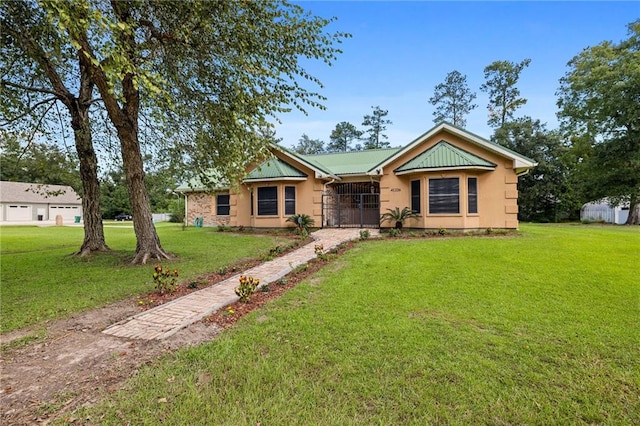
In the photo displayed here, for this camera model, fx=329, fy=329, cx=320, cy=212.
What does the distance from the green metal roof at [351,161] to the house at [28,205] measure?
109ft

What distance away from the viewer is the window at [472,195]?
47.4 ft

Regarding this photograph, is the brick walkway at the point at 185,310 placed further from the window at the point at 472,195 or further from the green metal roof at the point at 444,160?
the window at the point at 472,195

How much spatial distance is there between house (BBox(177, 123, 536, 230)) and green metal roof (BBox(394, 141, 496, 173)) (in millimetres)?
39

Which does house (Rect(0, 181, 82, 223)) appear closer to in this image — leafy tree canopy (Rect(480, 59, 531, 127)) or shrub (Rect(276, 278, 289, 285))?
shrub (Rect(276, 278, 289, 285))

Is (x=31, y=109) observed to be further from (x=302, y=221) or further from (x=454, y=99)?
(x=454, y=99)

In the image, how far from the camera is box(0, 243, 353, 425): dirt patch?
300 cm

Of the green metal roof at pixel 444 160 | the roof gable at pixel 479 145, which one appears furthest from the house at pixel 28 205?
the green metal roof at pixel 444 160

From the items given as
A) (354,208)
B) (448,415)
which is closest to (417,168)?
(354,208)

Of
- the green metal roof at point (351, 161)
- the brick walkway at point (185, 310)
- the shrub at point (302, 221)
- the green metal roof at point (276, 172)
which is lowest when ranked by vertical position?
the brick walkway at point (185, 310)

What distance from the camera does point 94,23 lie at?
Answer: 5664mm

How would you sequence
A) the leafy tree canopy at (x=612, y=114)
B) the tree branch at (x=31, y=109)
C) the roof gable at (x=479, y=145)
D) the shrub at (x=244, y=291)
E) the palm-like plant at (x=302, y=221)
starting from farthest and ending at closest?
the leafy tree canopy at (x=612, y=114), the palm-like plant at (x=302, y=221), the roof gable at (x=479, y=145), the tree branch at (x=31, y=109), the shrub at (x=244, y=291)

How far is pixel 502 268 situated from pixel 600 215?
29.6 m

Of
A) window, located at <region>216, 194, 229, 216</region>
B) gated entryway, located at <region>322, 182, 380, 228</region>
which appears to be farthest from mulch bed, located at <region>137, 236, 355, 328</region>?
window, located at <region>216, 194, 229, 216</region>

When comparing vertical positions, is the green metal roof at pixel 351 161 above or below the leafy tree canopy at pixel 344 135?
below
